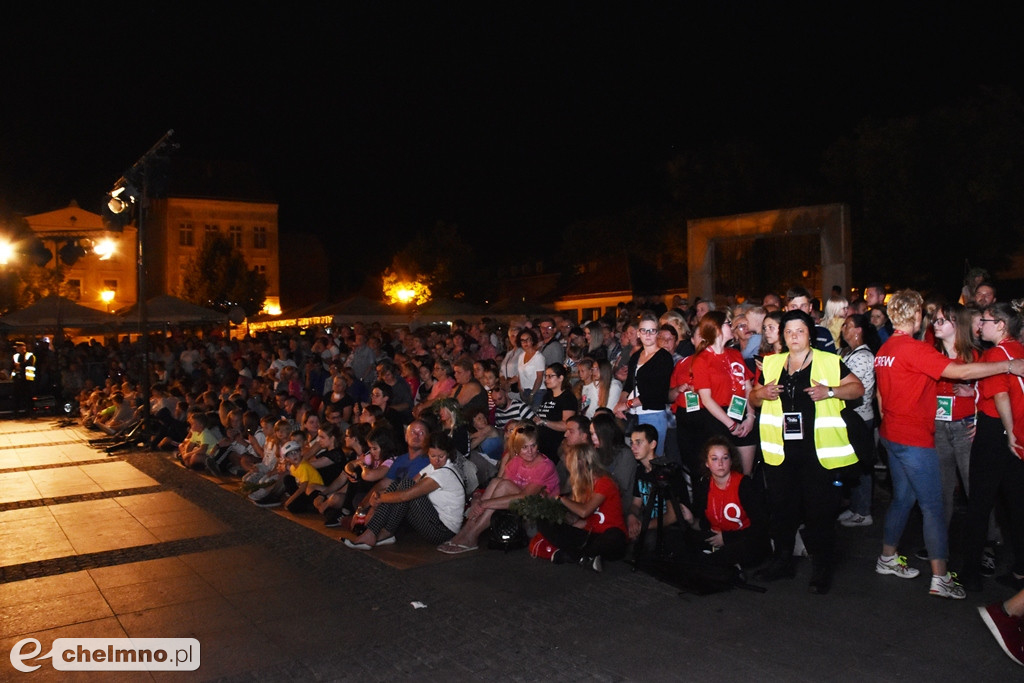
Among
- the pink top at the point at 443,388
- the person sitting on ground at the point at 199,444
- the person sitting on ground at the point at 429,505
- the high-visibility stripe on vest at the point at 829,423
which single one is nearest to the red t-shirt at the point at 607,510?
the person sitting on ground at the point at 429,505

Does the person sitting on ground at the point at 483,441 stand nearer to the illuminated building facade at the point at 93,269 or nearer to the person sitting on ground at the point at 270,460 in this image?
the person sitting on ground at the point at 270,460

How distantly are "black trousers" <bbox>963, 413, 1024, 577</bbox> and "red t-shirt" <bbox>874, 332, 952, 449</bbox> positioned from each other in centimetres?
37

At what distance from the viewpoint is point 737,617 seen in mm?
5145

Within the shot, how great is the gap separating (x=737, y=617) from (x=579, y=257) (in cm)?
4540

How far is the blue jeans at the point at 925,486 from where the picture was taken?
17.3 ft

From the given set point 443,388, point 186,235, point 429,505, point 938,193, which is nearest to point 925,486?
point 429,505

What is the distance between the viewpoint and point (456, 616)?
17.9ft

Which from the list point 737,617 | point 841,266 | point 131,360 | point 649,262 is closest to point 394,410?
point 737,617

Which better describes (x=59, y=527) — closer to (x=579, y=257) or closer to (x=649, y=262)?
(x=649, y=262)

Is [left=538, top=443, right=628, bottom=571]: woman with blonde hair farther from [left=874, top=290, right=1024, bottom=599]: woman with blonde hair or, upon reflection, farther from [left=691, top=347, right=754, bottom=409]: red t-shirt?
[left=874, top=290, right=1024, bottom=599]: woman with blonde hair

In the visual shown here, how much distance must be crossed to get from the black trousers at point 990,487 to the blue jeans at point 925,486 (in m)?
0.21

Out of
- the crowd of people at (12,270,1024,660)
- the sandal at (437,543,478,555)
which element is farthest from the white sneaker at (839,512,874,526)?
the sandal at (437,543,478,555)

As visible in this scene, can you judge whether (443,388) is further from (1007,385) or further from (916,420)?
(1007,385)

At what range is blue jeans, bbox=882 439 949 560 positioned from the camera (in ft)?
17.3
